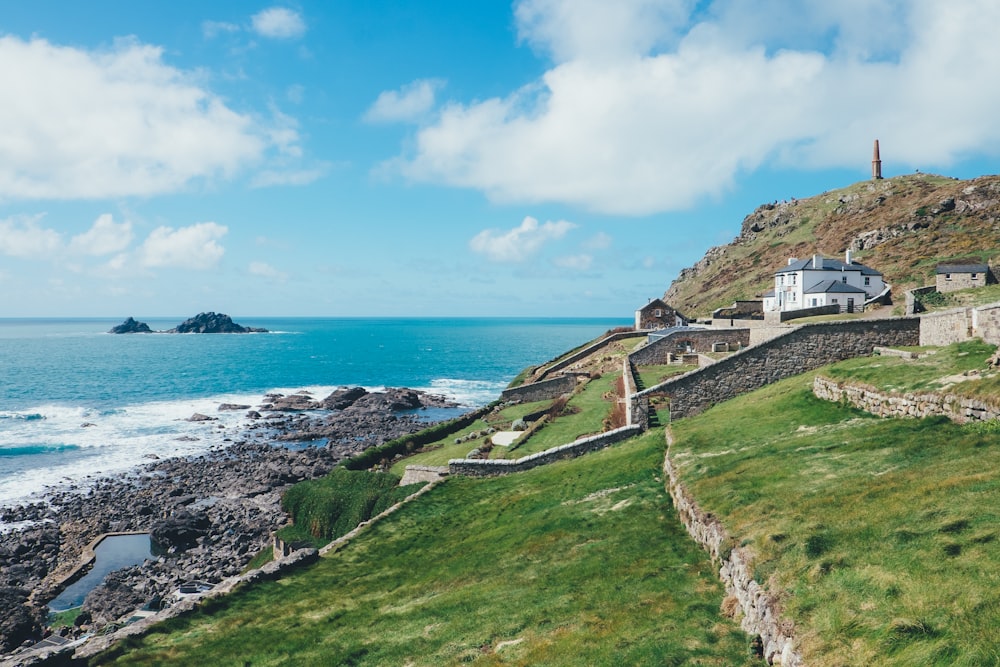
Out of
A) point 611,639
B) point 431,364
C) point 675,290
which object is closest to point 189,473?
point 611,639

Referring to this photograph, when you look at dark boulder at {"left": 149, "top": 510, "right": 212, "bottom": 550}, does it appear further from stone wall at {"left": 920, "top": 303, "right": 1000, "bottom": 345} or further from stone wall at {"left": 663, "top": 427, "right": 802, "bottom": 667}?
stone wall at {"left": 920, "top": 303, "right": 1000, "bottom": 345}

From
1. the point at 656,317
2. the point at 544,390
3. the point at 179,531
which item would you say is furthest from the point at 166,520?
the point at 656,317

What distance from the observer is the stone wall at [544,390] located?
2181 inches

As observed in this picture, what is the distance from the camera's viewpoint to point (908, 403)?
684 inches

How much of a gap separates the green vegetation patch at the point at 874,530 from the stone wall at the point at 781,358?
10210 millimetres

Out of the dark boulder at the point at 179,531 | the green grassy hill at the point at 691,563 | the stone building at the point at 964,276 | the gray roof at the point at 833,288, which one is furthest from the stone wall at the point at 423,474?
the gray roof at the point at 833,288

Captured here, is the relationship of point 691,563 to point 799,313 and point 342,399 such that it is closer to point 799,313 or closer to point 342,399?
point 799,313

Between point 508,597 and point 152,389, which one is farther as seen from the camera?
point 152,389

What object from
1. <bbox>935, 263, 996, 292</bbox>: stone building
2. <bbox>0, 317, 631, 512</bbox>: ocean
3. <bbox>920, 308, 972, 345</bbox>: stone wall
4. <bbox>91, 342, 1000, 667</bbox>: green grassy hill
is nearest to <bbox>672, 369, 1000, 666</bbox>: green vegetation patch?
<bbox>91, 342, 1000, 667</bbox>: green grassy hill

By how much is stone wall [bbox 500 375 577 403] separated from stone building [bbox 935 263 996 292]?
33.2 m

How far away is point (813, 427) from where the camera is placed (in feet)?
62.9

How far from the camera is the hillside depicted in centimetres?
9356

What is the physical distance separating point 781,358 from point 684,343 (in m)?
20.7

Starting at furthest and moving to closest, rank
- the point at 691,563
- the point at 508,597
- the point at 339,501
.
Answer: the point at 339,501 < the point at 508,597 < the point at 691,563
